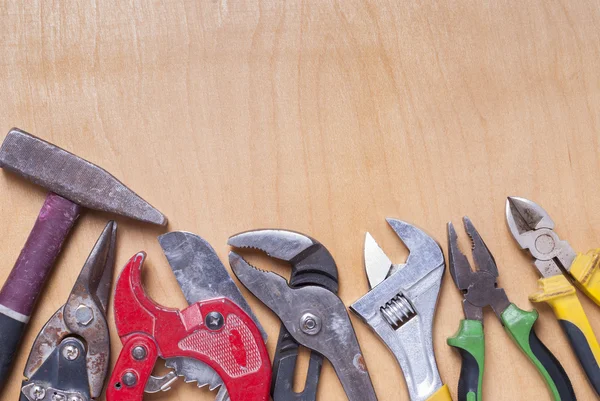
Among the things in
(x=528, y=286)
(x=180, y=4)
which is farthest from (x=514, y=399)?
(x=180, y=4)

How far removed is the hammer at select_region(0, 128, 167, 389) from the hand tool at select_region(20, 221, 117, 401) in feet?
0.20

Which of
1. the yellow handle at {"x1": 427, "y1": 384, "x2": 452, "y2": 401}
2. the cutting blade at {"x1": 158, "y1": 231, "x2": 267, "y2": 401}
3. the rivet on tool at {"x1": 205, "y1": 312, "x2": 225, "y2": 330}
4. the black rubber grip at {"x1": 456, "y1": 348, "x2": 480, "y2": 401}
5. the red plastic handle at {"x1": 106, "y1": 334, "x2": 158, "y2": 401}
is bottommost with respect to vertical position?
the yellow handle at {"x1": 427, "y1": 384, "x2": 452, "y2": 401}

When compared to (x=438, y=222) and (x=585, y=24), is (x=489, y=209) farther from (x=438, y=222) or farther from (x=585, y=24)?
(x=585, y=24)

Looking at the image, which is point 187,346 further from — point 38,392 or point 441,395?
point 441,395

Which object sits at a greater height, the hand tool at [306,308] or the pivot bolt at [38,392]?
the hand tool at [306,308]

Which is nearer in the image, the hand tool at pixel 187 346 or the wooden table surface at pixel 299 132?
the hand tool at pixel 187 346

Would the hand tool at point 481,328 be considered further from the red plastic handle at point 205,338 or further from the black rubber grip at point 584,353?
the red plastic handle at point 205,338

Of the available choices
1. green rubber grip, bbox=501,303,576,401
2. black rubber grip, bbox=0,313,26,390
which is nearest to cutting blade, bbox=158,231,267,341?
black rubber grip, bbox=0,313,26,390

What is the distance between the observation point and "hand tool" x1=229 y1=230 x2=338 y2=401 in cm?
122

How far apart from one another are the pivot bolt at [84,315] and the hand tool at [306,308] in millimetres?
253

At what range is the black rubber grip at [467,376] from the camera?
1213 millimetres

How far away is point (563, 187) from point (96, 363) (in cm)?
90

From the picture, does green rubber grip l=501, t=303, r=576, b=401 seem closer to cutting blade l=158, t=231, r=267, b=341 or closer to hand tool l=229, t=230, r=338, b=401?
hand tool l=229, t=230, r=338, b=401

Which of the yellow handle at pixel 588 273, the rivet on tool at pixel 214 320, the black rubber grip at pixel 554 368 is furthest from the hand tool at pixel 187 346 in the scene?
the yellow handle at pixel 588 273
